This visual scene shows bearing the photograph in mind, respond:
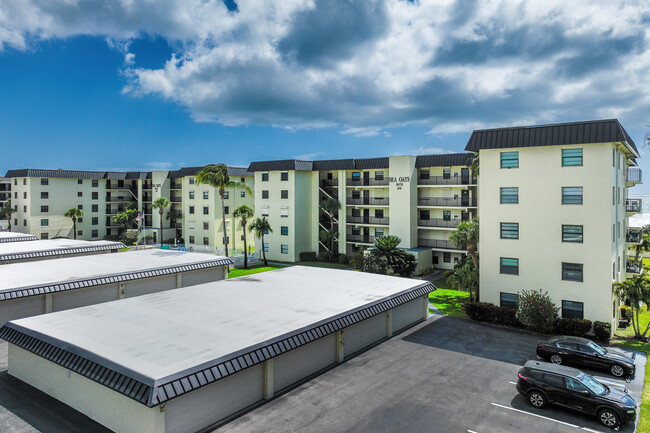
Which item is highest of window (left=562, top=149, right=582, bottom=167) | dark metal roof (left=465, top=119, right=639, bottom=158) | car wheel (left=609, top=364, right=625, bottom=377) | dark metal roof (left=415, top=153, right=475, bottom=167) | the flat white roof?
dark metal roof (left=415, top=153, right=475, bottom=167)

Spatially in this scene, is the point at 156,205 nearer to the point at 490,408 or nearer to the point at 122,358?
the point at 122,358

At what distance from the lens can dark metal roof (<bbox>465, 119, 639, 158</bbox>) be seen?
2588 cm

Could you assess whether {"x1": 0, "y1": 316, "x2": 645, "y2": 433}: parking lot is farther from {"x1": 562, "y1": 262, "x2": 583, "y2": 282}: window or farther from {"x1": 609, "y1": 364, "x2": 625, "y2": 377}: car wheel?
{"x1": 562, "y1": 262, "x2": 583, "y2": 282}: window

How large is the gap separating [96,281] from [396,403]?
2026cm

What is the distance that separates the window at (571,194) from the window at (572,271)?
160 inches

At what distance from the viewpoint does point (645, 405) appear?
16594mm

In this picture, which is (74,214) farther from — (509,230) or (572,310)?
(572,310)

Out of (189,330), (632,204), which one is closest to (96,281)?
(189,330)

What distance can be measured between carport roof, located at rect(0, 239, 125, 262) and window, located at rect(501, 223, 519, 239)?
36.4 m

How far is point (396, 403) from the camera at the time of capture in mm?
15703

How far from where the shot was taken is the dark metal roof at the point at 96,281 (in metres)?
23.1

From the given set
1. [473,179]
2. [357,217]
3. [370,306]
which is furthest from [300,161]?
[370,306]

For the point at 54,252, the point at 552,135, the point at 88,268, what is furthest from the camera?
the point at 54,252

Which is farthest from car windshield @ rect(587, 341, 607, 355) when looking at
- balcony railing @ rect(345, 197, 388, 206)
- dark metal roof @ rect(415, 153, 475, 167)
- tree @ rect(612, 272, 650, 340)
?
balcony railing @ rect(345, 197, 388, 206)
